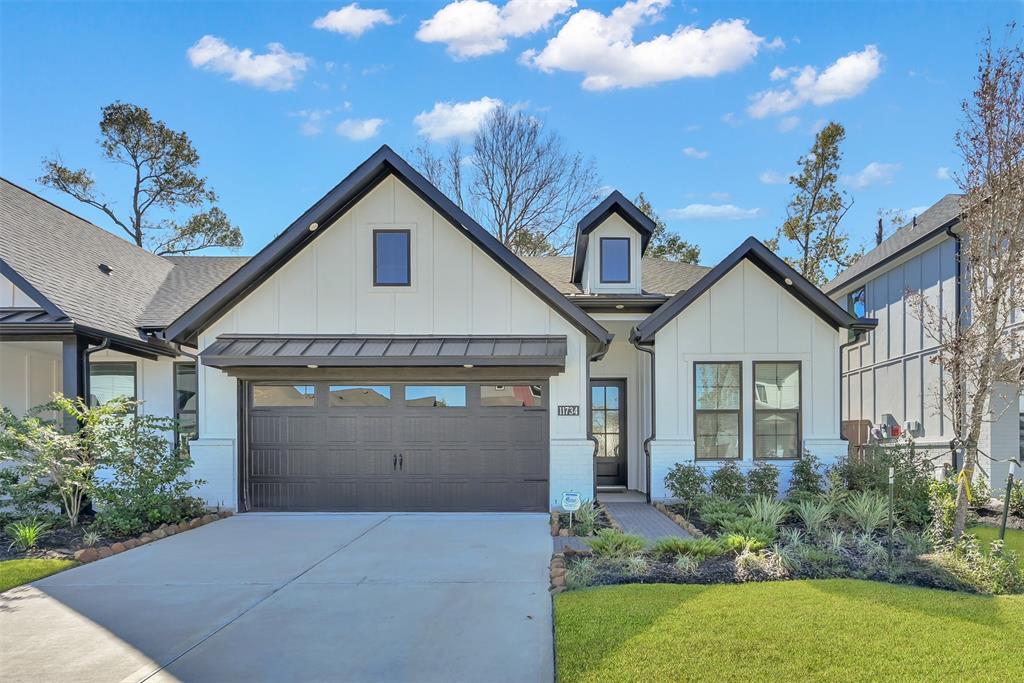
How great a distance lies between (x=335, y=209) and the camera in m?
11.2

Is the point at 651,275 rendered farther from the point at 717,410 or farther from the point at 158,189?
the point at 158,189

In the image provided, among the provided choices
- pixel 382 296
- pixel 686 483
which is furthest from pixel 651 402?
pixel 382 296

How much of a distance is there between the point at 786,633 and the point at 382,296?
8.08m

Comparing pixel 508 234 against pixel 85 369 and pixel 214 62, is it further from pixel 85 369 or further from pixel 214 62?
pixel 85 369

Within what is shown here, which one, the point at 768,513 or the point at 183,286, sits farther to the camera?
the point at 183,286

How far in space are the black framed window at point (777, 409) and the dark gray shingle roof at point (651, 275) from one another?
2691 millimetres

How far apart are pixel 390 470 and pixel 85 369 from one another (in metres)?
5.26

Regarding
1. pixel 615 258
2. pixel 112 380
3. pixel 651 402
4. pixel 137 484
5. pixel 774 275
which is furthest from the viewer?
pixel 615 258

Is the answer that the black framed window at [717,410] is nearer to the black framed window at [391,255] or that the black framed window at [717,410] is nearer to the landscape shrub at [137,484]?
the black framed window at [391,255]

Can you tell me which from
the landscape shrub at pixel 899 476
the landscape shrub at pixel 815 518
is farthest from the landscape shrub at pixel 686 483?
the landscape shrub at pixel 899 476

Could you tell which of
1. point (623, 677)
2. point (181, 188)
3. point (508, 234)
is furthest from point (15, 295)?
point (181, 188)

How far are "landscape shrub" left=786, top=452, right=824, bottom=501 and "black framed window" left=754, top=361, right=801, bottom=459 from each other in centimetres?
35

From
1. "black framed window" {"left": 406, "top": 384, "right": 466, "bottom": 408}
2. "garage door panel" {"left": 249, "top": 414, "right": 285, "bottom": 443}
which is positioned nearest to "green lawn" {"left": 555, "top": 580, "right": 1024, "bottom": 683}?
"black framed window" {"left": 406, "top": 384, "right": 466, "bottom": 408}

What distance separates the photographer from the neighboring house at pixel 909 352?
493 inches
